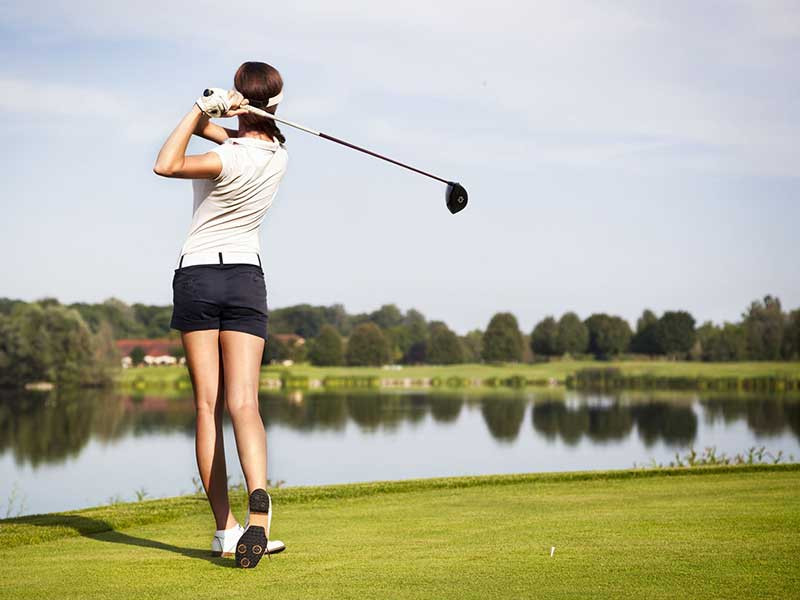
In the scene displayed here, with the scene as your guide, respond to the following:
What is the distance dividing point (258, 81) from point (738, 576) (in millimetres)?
2594

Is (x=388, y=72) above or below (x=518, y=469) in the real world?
above

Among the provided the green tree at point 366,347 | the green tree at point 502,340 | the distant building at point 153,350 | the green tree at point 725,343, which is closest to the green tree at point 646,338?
the green tree at point 725,343

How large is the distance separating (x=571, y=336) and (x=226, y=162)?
95772 millimetres

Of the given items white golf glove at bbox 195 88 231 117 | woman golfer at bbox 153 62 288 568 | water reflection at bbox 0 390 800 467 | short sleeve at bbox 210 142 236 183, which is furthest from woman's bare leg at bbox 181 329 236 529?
water reflection at bbox 0 390 800 467

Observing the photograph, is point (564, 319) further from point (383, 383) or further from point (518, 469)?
point (518, 469)

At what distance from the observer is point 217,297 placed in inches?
159

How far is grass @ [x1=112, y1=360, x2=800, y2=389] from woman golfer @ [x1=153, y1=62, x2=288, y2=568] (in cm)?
6462

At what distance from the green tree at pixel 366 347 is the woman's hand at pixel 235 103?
286 ft

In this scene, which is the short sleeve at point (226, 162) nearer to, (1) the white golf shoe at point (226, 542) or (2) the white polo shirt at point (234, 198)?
(2) the white polo shirt at point (234, 198)

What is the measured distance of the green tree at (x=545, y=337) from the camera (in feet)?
325

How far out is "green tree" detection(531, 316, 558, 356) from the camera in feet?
325

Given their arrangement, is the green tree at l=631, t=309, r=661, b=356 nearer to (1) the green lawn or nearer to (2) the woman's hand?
(1) the green lawn

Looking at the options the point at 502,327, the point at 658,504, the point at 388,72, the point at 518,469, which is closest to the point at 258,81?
the point at 658,504

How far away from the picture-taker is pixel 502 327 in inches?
3760
